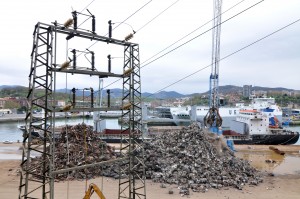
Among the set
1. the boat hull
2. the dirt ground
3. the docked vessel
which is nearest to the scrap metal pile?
the dirt ground

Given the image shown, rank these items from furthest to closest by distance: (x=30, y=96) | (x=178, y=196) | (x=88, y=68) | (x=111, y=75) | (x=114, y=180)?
(x=114, y=180), (x=178, y=196), (x=111, y=75), (x=88, y=68), (x=30, y=96)

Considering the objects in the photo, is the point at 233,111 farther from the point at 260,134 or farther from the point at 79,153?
the point at 79,153

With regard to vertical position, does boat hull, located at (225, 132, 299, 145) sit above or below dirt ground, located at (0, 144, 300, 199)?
above

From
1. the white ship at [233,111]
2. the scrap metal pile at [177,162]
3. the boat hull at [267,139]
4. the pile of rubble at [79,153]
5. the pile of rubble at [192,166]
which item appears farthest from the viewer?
the white ship at [233,111]

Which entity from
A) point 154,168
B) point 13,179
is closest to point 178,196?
point 154,168

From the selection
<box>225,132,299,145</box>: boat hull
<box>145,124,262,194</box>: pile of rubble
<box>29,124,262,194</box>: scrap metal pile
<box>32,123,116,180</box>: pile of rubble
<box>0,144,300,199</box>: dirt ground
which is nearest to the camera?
<box>0,144,300,199</box>: dirt ground

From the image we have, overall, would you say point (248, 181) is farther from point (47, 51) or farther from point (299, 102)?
point (299, 102)

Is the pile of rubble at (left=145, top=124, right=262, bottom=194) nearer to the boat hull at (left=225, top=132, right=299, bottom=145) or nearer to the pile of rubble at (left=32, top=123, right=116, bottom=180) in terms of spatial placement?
the pile of rubble at (left=32, top=123, right=116, bottom=180)

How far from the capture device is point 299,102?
470ft

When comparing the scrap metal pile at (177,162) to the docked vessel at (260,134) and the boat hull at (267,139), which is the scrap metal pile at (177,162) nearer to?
the boat hull at (267,139)

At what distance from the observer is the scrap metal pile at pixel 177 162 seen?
17922 millimetres

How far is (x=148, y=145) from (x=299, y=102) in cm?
14120

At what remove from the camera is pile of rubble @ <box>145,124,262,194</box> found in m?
17.7

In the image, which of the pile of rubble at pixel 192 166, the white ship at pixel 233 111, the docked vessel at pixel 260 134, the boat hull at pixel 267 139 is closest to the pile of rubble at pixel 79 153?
the pile of rubble at pixel 192 166
